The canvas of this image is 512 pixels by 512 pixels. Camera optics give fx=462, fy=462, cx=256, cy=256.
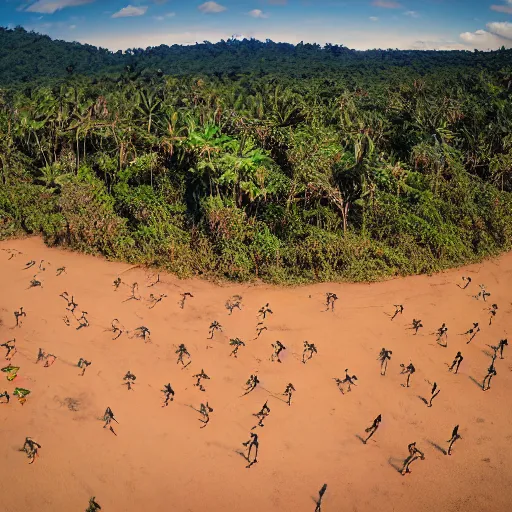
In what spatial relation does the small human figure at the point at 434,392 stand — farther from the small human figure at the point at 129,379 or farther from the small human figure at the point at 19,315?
the small human figure at the point at 19,315

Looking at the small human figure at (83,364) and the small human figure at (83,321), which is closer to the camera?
the small human figure at (83,364)

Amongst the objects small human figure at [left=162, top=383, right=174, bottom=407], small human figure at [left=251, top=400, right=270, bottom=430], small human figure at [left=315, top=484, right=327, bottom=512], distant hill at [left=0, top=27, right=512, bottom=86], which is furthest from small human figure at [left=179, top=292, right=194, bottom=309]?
distant hill at [left=0, top=27, right=512, bottom=86]

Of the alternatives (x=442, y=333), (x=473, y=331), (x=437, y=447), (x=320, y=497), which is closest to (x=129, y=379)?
(x=320, y=497)

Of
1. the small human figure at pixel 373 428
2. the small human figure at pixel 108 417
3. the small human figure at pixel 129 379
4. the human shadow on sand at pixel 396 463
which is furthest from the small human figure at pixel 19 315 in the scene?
the human shadow on sand at pixel 396 463

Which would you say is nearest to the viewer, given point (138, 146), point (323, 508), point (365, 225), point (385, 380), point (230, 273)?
point (323, 508)

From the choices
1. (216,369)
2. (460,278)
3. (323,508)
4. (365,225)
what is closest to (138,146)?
(365,225)

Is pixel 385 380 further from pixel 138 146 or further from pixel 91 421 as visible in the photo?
pixel 138 146

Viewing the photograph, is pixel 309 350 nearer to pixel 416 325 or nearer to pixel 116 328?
pixel 416 325
